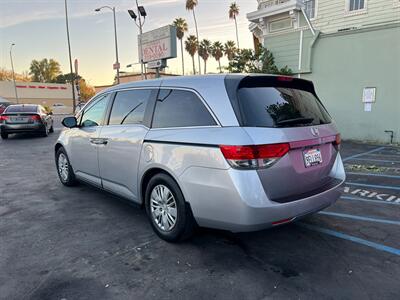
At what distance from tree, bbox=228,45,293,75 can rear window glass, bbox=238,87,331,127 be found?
10.3 m

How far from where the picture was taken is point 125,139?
4.17 m

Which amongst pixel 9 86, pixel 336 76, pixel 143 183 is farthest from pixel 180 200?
pixel 9 86

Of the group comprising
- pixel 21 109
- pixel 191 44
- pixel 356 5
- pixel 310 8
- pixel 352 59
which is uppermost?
pixel 191 44

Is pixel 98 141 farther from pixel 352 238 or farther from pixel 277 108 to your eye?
pixel 352 238

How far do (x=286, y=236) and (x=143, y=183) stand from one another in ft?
5.84

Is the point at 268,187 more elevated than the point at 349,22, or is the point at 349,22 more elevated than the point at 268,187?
the point at 349,22

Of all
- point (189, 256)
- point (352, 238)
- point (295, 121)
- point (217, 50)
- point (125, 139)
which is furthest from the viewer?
point (217, 50)

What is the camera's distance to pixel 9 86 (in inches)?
2377

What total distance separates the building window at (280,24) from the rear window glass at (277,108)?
35.6ft

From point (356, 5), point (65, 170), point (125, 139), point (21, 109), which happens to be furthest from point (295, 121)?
point (356, 5)

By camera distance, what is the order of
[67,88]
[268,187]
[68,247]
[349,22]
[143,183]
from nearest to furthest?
[268,187], [68,247], [143,183], [349,22], [67,88]

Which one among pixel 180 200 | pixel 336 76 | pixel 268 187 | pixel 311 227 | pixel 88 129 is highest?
pixel 336 76

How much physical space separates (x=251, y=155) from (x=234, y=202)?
44 cm

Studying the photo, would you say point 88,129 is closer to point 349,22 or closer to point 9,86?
point 349,22
